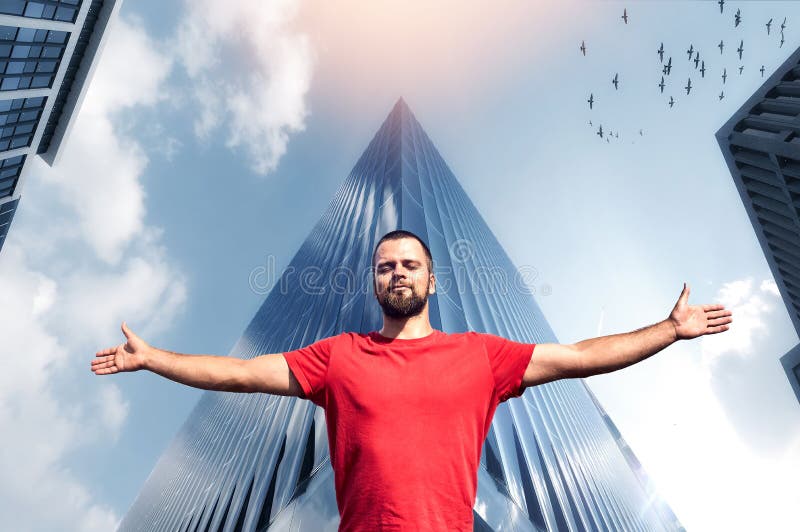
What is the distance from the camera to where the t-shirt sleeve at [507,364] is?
Result: 9.78 ft

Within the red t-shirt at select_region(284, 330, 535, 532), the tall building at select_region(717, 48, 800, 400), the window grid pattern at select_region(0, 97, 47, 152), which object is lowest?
the red t-shirt at select_region(284, 330, 535, 532)

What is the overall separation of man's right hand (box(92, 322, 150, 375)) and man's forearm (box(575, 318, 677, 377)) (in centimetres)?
281

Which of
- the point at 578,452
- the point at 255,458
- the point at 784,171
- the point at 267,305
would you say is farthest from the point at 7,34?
the point at 784,171

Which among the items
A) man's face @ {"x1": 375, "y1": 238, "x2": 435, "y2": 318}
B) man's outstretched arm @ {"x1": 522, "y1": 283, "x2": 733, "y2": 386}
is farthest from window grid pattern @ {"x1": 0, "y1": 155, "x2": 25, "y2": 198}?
man's outstretched arm @ {"x1": 522, "y1": 283, "x2": 733, "y2": 386}

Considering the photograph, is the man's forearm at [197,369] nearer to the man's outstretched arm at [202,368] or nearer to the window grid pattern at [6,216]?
the man's outstretched arm at [202,368]

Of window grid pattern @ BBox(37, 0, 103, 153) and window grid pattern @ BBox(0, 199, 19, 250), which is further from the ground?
window grid pattern @ BBox(37, 0, 103, 153)

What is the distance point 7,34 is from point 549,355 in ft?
154

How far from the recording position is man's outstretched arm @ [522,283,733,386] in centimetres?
301

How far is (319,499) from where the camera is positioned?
1088 cm

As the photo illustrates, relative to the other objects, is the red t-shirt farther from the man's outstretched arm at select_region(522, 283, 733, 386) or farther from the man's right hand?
the man's right hand

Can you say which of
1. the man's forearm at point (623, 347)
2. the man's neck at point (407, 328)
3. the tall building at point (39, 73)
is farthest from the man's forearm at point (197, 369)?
the tall building at point (39, 73)

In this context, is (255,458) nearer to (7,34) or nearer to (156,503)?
(156,503)

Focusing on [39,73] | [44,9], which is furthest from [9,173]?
[44,9]

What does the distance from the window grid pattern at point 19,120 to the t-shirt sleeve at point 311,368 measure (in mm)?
49535
